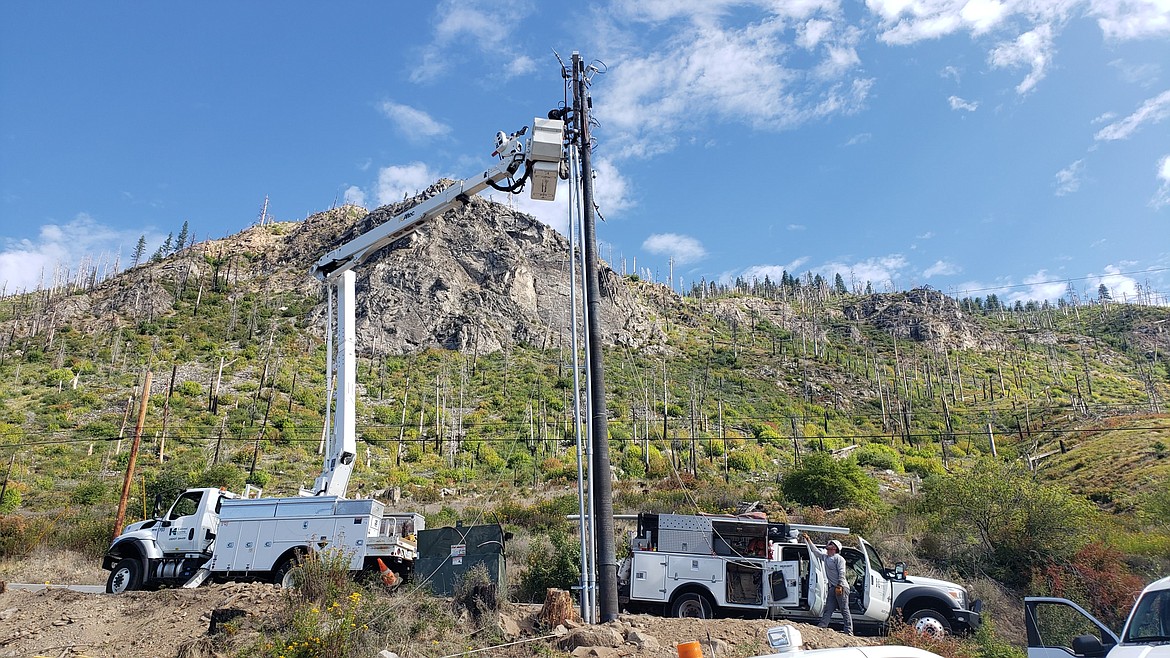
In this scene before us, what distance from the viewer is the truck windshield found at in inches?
302

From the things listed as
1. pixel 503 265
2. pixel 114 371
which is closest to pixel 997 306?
pixel 503 265

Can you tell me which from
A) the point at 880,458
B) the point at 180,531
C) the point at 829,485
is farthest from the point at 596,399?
the point at 880,458

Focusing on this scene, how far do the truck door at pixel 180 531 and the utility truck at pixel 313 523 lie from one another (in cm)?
2

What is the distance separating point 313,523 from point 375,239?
6.96 metres

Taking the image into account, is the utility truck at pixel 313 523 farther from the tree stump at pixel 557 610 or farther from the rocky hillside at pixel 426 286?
the rocky hillside at pixel 426 286

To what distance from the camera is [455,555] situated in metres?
17.0

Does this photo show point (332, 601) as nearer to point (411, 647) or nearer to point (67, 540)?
point (411, 647)

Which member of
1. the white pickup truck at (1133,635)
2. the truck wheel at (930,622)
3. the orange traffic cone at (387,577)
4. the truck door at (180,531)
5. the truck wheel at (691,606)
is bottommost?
the truck wheel at (930,622)

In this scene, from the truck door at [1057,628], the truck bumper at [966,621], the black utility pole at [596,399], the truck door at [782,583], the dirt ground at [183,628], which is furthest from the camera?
the truck door at [782,583]

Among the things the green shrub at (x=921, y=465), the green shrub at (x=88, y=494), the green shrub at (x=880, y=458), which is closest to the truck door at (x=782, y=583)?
the green shrub at (x=88, y=494)

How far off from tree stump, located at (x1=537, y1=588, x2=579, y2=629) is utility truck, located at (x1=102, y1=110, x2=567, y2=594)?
14.2 ft

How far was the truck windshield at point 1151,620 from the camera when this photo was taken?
7.67 m

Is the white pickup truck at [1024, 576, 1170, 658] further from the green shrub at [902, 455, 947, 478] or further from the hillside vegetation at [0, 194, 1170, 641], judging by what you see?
the green shrub at [902, 455, 947, 478]

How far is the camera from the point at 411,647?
40.5 ft
